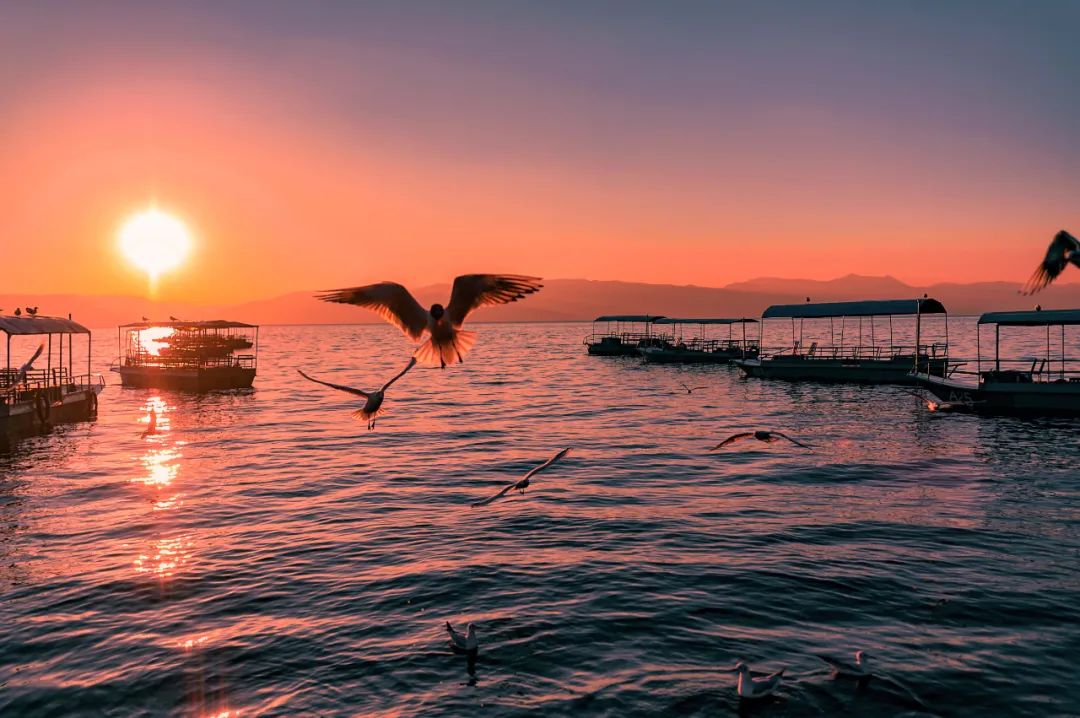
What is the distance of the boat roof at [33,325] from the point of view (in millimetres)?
40469

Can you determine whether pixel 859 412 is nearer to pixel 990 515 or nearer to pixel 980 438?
pixel 980 438

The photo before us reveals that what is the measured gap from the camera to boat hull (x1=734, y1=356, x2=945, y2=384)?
64438mm

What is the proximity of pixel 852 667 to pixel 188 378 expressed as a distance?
69507 millimetres

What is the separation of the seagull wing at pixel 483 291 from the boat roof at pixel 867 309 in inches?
2157

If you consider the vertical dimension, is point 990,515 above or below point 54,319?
below

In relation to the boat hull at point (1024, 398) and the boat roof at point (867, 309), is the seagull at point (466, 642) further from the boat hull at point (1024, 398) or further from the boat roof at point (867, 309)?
the boat roof at point (867, 309)

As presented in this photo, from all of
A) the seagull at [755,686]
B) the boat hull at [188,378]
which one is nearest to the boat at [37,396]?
the boat hull at [188,378]

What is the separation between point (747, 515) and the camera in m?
23.2

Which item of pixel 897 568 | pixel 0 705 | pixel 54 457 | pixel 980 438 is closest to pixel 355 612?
pixel 0 705

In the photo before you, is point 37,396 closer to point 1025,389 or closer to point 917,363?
point 1025,389

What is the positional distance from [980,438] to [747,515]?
21.4 meters

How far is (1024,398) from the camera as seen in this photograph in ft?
145

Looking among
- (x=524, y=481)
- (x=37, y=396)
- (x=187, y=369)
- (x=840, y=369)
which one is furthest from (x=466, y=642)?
(x=187, y=369)

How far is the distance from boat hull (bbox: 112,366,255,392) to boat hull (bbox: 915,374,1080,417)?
2405 inches
